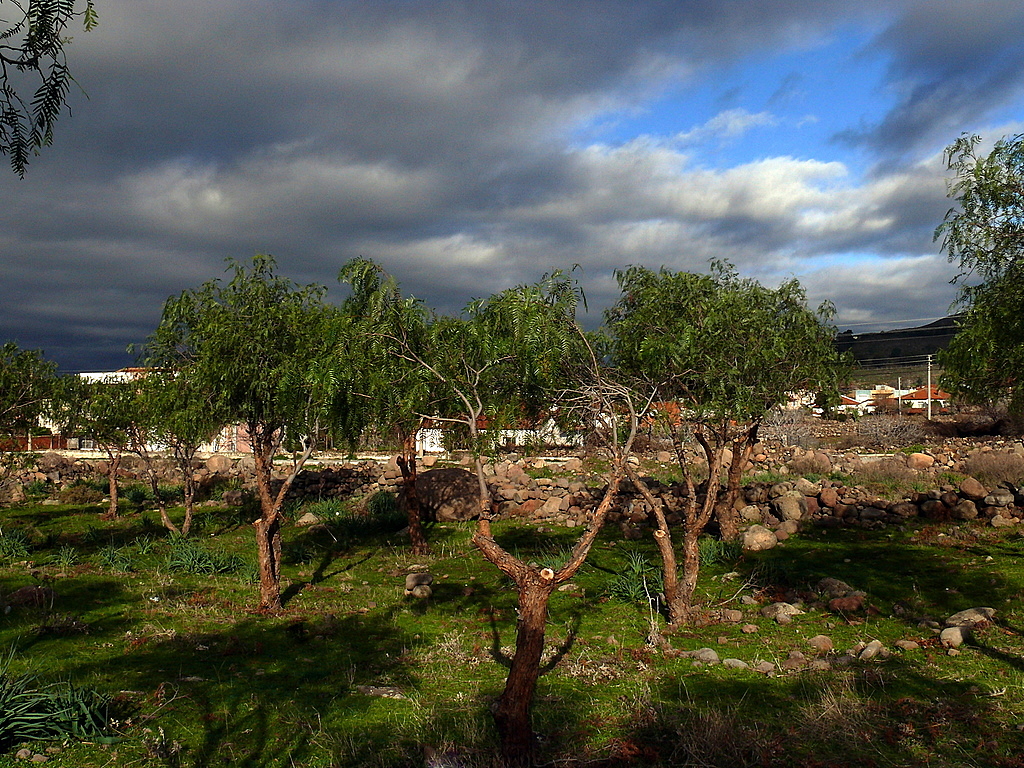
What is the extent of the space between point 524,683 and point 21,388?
16848 mm

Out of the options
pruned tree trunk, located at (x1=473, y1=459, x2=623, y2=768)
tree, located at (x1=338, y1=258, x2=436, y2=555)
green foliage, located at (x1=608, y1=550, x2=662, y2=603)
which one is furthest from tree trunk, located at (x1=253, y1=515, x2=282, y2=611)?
pruned tree trunk, located at (x1=473, y1=459, x2=623, y2=768)

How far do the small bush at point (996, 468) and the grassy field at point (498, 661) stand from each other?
7.13 meters

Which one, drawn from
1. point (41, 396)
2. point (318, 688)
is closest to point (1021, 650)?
point (318, 688)

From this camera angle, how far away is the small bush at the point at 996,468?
2170 centimetres

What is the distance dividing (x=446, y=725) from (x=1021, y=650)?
719cm

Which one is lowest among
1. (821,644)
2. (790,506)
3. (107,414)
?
(821,644)

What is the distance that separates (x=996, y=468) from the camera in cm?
2238

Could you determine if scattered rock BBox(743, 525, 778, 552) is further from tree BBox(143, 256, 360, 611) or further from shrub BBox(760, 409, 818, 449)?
shrub BBox(760, 409, 818, 449)

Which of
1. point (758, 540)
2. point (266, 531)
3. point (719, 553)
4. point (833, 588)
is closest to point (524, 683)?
point (266, 531)

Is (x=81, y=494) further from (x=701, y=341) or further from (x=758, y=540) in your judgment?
(x=701, y=341)

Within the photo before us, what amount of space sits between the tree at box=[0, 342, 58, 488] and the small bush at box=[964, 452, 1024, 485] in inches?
1040

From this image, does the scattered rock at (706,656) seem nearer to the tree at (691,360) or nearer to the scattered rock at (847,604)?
the tree at (691,360)

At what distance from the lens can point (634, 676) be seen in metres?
8.46

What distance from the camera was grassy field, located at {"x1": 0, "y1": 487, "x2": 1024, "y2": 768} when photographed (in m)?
6.46
